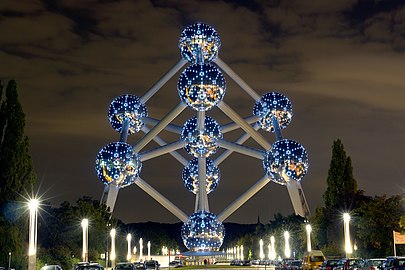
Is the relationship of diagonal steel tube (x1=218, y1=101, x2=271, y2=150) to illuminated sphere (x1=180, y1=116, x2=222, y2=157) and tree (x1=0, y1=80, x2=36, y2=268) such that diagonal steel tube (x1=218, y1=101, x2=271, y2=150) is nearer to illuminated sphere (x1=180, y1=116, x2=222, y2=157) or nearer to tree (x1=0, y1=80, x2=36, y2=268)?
illuminated sphere (x1=180, y1=116, x2=222, y2=157)

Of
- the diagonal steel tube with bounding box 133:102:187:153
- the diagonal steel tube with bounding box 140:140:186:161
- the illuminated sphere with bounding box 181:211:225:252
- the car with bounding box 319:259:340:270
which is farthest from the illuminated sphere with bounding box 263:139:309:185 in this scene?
the car with bounding box 319:259:340:270

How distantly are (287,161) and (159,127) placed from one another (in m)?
16.6

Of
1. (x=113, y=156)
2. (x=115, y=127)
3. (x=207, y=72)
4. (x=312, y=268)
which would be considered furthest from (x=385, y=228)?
(x=115, y=127)

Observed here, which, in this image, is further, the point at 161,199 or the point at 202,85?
the point at 161,199

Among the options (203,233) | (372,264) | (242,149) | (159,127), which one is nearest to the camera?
(372,264)

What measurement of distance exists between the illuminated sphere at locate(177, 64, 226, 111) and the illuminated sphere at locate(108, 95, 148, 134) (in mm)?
12074

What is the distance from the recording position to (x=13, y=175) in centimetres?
4647

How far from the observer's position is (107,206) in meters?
83.4

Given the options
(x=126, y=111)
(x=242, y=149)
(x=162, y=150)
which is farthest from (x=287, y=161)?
(x=126, y=111)

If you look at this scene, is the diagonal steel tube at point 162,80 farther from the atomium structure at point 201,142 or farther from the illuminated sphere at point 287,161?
the illuminated sphere at point 287,161

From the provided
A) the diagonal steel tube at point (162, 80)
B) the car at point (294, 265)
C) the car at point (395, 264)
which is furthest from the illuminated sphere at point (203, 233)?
the car at point (395, 264)

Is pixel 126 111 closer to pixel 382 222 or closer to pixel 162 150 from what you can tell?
pixel 162 150

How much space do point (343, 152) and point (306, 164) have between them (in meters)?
12.8

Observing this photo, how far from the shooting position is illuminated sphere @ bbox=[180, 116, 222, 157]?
72.5 metres
